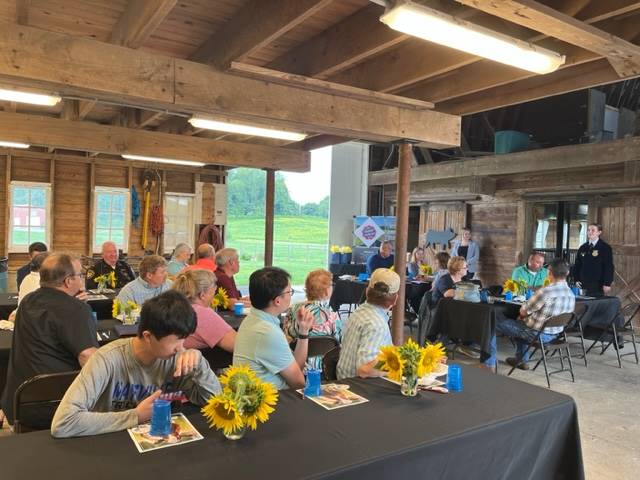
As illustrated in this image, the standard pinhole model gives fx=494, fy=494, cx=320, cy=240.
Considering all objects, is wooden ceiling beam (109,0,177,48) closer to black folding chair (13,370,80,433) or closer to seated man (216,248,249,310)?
black folding chair (13,370,80,433)

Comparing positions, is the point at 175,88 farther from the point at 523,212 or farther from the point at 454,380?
the point at 523,212

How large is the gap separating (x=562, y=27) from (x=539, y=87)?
1.79m

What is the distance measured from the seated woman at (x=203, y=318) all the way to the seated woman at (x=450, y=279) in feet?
11.0

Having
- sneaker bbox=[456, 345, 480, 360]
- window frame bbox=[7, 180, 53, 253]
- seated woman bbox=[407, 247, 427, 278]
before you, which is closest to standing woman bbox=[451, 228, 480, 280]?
seated woman bbox=[407, 247, 427, 278]

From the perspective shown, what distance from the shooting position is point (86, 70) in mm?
3311

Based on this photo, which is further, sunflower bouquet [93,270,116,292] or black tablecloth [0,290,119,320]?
sunflower bouquet [93,270,116,292]

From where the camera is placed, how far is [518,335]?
5371 millimetres

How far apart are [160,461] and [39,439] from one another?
486mm

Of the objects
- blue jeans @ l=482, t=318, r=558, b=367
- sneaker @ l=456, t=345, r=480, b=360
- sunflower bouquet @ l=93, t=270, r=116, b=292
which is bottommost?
sneaker @ l=456, t=345, r=480, b=360

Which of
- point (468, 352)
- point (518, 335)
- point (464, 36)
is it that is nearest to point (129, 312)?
point (464, 36)

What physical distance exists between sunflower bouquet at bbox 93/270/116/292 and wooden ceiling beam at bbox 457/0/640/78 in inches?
186

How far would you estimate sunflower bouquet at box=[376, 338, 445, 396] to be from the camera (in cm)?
231

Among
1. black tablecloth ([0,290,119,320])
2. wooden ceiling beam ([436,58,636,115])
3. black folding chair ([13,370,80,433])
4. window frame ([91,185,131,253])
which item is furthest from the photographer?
window frame ([91,185,131,253])

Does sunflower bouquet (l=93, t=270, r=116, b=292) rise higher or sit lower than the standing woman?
lower
